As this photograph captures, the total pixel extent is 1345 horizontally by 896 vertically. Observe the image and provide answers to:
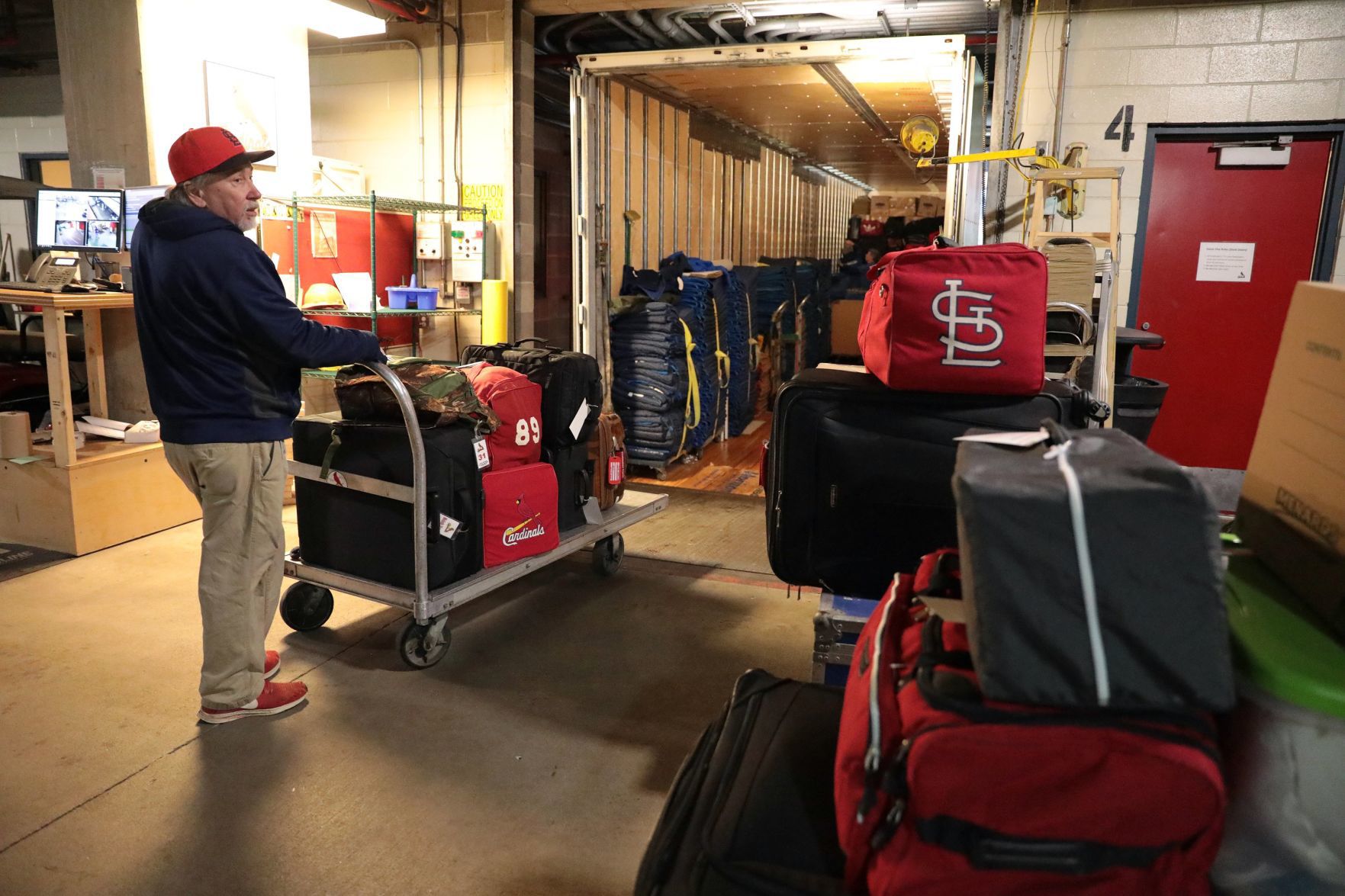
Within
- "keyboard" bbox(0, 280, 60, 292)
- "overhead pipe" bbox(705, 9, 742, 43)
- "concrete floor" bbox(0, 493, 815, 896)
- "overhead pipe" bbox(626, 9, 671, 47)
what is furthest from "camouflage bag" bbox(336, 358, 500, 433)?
"overhead pipe" bbox(705, 9, 742, 43)

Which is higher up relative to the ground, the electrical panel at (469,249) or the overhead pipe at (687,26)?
the overhead pipe at (687,26)

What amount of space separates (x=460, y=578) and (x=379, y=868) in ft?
4.09

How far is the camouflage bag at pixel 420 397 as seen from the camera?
10.4 ft

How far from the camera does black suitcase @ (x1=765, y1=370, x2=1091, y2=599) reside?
2.06m

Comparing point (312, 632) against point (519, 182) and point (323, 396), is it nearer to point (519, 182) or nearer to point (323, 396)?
point (323, 396)

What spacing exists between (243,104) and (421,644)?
12.1 feet

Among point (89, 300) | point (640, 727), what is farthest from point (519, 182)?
point (640, 727)

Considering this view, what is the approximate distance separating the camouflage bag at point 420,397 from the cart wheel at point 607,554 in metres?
1.08

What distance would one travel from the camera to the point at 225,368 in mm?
2719

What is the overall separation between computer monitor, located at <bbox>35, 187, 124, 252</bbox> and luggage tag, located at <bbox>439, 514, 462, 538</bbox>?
290 cm

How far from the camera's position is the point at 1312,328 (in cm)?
129

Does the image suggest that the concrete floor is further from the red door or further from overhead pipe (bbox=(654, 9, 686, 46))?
overhead pipe (bbox=(654, 9, 686, 46))

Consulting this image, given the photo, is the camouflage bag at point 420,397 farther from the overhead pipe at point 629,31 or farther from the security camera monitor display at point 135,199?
the overhead pipe at point 629,31

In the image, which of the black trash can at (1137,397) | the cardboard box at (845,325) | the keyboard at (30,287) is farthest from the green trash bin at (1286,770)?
the cardboard box at (845,325)
